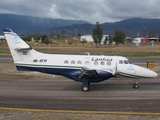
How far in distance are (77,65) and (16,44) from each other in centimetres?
511

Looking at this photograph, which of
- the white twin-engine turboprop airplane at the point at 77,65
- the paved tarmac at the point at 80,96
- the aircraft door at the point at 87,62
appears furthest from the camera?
the aircraft door at the point at 87,62

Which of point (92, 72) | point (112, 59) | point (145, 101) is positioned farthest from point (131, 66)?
point (145, 101)

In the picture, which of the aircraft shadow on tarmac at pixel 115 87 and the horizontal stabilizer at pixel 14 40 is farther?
the horizontal stabilizer at pixel 14 40

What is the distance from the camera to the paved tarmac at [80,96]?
45.4ft

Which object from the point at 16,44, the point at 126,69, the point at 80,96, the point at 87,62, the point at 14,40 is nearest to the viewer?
the point at 80,96

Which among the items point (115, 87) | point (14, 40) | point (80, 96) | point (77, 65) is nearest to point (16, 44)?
point (14, 40)

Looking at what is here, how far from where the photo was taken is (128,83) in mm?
21484

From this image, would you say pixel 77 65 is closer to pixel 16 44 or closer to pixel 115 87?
pixel 115 87

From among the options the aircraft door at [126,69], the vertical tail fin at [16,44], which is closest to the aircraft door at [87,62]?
the aircraft door at [126,69]

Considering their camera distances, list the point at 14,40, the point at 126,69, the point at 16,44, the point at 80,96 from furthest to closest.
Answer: the point at 16,44, the point at 14,40, the point at 126,69, the point at 80,96

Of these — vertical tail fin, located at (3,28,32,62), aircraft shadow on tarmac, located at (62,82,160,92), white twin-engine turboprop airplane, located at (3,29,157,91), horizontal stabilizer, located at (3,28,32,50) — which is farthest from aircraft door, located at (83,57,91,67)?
horizontal stabilizer, located at (3,28,32,50)

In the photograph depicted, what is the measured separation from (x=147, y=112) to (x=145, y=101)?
238 cm

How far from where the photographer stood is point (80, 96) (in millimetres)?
16641

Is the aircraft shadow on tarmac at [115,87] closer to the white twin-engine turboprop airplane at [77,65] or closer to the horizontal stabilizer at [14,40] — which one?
the white twin-engine turboprop airplane at [77,65]
